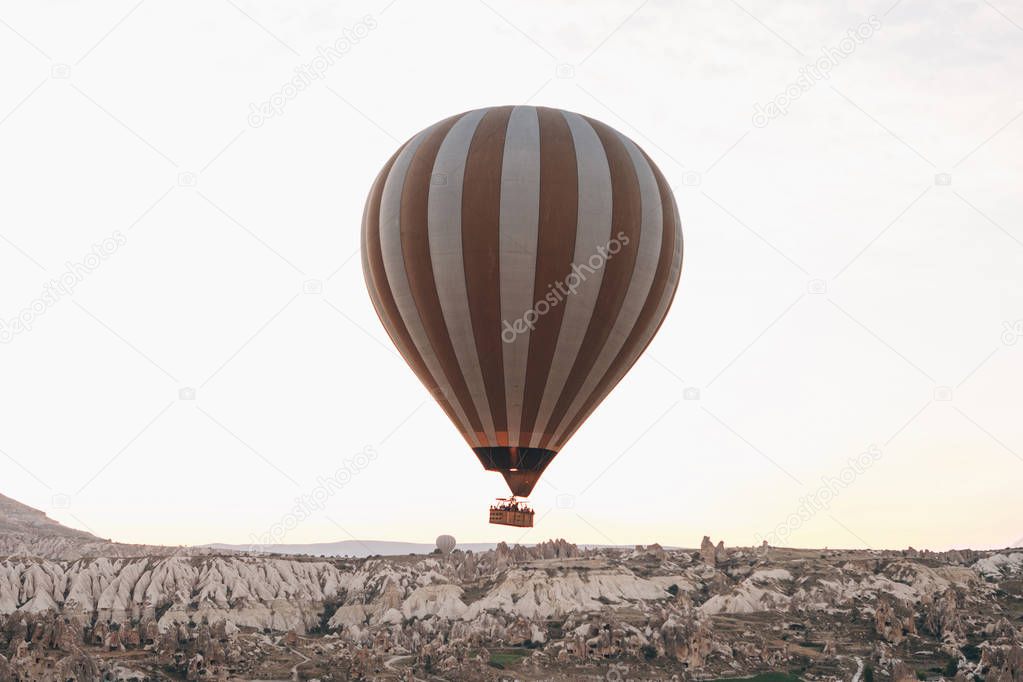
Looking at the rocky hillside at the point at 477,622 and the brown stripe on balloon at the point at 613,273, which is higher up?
the brown stripe on balloon at the point at 613,273

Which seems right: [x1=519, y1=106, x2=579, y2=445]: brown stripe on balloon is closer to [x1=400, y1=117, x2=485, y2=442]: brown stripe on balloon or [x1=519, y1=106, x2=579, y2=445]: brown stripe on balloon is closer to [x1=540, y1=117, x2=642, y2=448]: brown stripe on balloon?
[x1=540, y1=117, x2=642, y2=448]: brown stripe on balloon

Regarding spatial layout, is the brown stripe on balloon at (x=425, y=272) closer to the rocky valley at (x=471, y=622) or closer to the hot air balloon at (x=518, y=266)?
the hot air balloon at (x=518, y=266)

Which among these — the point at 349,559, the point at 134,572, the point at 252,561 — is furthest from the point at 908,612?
the point at 134,572

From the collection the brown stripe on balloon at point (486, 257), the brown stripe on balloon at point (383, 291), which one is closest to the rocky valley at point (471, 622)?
the brown stripe on balloon at point (383, 291)

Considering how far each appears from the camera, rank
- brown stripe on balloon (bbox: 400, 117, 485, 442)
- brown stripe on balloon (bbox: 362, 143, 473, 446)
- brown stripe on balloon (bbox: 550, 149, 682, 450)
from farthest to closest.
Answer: brown stripe on balloon (bbox: 550, 149, 682, 450) → brown stripe on balloon (bbox: 362, 143, 473, 446) → brown stripe on balloon (bbox: 400, 117, 485, 442)

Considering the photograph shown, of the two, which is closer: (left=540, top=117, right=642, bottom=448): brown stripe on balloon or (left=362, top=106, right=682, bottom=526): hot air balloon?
(left=362, top=106, right=682, bottom=526): hot air balloon

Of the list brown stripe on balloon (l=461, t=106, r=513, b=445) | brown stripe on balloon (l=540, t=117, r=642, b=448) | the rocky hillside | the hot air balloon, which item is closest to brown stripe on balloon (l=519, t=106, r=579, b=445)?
the hot air balloon

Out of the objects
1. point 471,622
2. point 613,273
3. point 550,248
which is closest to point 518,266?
point 550,248
